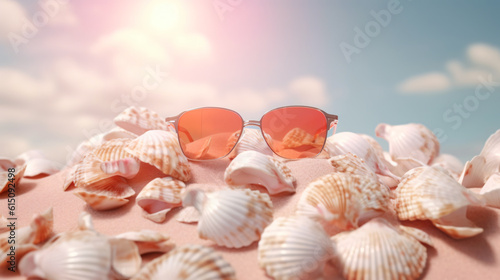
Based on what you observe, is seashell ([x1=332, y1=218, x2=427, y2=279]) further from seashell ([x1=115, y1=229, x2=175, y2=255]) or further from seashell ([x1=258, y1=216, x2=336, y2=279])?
seashell ([x1=115, y1=229, x2=175, y2=255])

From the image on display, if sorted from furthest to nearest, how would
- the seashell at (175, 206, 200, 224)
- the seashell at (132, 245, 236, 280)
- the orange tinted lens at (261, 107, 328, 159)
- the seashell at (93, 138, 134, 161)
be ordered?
the orange tinted lens at (261, 107, 328, 159) < the seashell at (93, 138, 134, 161) < the seashell at (175, 206, 200, 224) < the seashell at (132, 245, 236, 280)

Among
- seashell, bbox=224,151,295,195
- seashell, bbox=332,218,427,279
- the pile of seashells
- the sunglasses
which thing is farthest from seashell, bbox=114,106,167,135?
seashell, bbox=332,218,427,279

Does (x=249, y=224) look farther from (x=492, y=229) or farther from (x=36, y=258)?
(x=492, y=229)

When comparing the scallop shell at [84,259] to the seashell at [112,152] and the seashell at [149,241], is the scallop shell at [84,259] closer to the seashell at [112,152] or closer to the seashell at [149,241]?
the seashell at [149,241]

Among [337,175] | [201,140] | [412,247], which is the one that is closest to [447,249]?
[412,247]

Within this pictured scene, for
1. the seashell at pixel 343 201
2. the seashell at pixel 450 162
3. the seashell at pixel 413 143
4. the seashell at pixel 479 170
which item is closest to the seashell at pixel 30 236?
the seashell at pixel 343 201

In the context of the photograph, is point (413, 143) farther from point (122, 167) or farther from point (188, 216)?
point (122, 167)

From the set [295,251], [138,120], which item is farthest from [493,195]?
[138,120]
